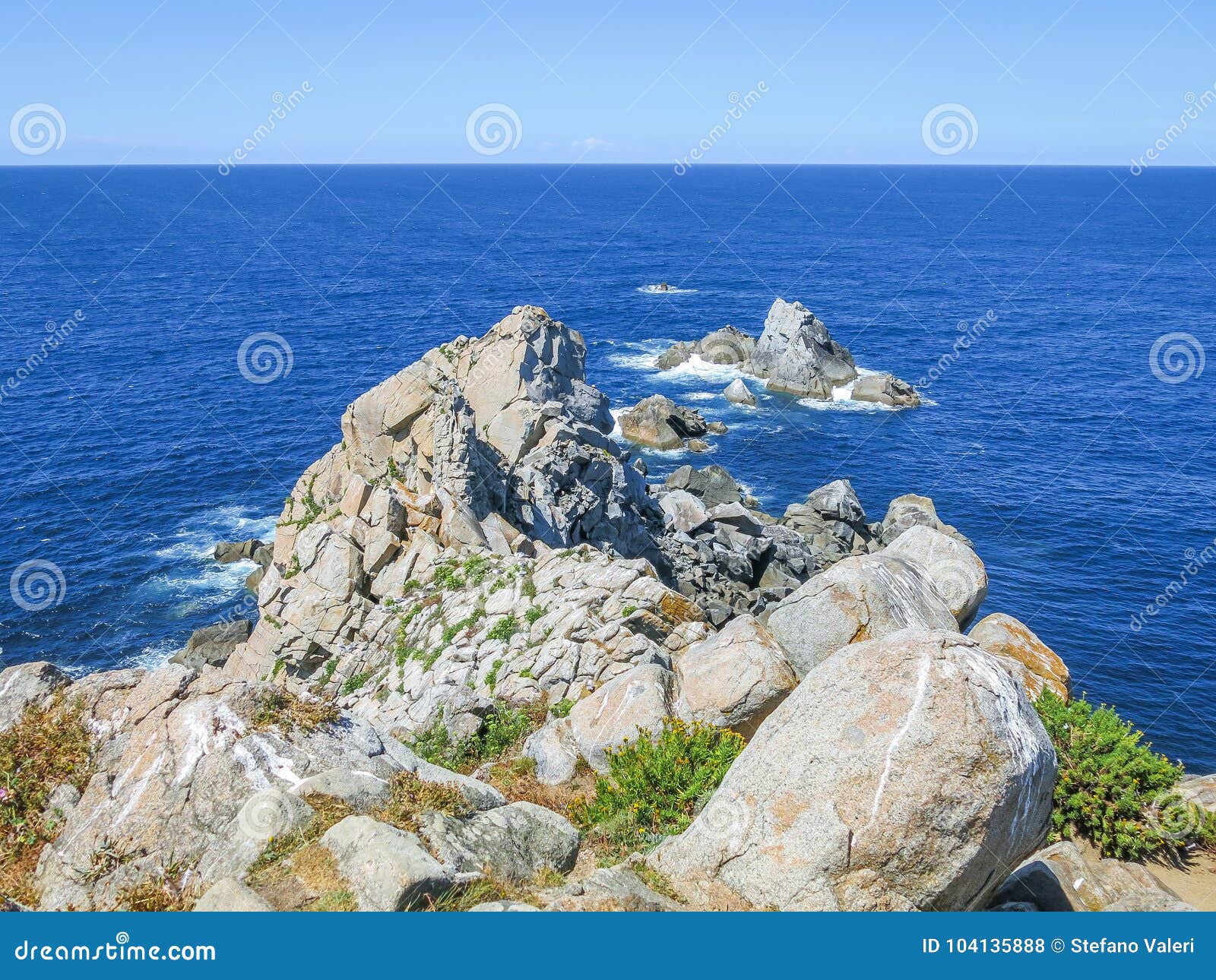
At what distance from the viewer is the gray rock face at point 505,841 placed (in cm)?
1253

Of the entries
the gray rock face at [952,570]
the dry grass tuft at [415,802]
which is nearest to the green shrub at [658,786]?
the dry grass tuft at [415,802]

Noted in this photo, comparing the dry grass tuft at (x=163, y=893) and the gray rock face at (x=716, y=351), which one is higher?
the gray rock face at (x=716, y=351)

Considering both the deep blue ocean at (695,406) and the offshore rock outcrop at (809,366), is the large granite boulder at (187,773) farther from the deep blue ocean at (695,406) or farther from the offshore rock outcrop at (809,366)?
the offshore rock outcrop at (809,366)

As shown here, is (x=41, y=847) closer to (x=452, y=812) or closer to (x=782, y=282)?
(x=452, y=812)

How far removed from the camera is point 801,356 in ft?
287

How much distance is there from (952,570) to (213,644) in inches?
1438

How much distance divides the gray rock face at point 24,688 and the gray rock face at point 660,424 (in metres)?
60.0

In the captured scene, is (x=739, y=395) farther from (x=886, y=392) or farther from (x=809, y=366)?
(x=886, y=392)

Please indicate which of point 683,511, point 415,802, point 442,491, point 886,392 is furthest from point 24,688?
point 886,392

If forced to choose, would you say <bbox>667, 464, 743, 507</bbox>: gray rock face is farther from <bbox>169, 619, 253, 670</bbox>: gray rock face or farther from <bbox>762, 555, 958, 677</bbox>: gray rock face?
<bbox>762, 555, 958, 677</bbox>: gray rock face

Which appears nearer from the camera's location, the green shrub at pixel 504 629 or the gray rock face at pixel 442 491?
the green shrub at pixel 504 629

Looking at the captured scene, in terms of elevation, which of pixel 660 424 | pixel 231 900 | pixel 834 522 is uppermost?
pixel 660 424

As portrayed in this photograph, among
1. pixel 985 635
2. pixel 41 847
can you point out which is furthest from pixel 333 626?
pixel 985 635

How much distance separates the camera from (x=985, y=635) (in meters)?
24.4
